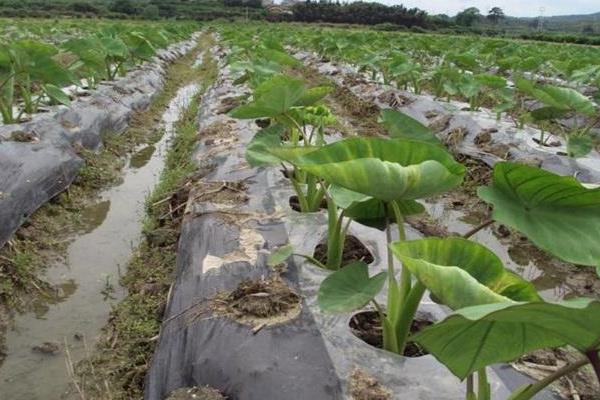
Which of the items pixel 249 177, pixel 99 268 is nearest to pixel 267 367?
pixel 99 268

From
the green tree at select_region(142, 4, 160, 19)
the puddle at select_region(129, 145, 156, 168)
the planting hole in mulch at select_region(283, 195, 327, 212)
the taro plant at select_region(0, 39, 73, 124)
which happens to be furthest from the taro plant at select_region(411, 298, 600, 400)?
the green tree at select_region(142, 4, 160, 19)

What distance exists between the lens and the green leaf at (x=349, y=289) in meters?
1.89

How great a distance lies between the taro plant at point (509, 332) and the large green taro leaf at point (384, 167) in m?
0.55

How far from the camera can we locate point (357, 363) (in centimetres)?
207

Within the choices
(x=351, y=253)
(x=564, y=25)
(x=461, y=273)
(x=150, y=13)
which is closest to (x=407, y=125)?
(x=351, y=253)

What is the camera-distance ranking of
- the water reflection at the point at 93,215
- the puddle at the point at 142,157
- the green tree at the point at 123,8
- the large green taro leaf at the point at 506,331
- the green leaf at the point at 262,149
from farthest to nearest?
1. the green tree at the point at 123,8
2. the puddle at the point at 142,157
3. the water reflection at the point at 93,215
4. the green leaf at the point at 262,149
5. the large green taro leaf at the point at 506,331

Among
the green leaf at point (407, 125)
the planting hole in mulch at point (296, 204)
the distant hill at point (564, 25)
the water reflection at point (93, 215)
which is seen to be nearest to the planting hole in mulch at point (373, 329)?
the green leaf at point (407, 125)

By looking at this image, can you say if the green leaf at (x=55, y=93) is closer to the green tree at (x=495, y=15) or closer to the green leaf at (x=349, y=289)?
the green leaf at (x=349, y=289)

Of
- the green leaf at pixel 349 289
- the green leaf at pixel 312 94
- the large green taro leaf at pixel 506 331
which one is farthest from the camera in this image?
the green leaf at pixel 312 94

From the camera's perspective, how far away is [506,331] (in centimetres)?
118

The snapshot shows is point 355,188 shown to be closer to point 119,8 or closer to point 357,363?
point 357,363

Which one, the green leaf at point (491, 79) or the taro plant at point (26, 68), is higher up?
the taro plant at point (26, 68)

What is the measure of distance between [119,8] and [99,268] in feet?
136

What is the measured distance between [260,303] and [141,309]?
94 cm
